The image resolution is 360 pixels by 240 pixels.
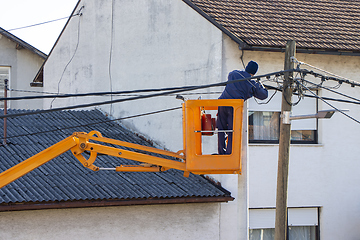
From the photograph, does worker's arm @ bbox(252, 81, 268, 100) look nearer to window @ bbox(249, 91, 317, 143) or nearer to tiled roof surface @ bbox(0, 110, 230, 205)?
tiled roof surface @ bbox(0, 110, 230, 205)

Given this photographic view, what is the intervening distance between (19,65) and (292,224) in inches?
569

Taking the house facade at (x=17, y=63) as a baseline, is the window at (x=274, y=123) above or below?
below

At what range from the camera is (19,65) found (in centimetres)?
2386

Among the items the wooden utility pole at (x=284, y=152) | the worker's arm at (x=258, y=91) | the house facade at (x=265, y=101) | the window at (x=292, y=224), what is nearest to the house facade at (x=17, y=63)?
the house facade at (x=265, y=101)

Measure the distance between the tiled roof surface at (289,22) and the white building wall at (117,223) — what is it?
4315mm

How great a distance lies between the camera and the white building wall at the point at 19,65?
23.6m

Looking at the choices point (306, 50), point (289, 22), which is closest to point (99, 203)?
point (306, 50)

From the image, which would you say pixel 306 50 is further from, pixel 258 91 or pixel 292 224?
pixel 258 91

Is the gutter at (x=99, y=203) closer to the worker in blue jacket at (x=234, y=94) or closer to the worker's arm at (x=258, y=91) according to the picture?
the worker in blue jacket at (x=234, y=94)

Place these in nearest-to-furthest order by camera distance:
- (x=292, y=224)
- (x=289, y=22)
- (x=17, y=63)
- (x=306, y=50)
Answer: (x=306, y=50), (x=292, y=224), (x=289, y=22), (x=17, y=63)

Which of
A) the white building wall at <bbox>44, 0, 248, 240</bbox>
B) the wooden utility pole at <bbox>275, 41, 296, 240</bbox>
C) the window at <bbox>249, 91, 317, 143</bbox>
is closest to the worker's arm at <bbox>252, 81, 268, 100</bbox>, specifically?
the wooden utility pole at <bbox>275, 41, 296, 240</bbox>

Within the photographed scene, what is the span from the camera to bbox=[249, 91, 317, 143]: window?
47.1ft

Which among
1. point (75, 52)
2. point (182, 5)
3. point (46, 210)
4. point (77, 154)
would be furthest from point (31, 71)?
point (77, 154)

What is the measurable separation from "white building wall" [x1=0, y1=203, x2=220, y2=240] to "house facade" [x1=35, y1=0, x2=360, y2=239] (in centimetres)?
56
